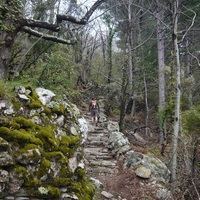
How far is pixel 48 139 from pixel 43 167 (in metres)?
0.52

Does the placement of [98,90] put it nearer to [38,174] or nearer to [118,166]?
[118,166]

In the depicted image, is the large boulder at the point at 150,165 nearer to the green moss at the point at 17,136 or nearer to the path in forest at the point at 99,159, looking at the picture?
the path in forest at the point at 99,159

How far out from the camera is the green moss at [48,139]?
11.9ft

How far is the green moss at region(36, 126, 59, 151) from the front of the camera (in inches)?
142

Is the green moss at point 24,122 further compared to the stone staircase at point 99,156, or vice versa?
the stone staircase at point 99,156

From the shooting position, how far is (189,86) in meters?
9.84

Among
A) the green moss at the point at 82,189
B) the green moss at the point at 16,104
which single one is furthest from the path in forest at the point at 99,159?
the green moss at the point at 16,104

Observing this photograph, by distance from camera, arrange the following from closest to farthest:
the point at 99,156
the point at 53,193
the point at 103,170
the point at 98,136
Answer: the point at 53,193, the point at 103,170, the point at 99,156, the point at 98,136

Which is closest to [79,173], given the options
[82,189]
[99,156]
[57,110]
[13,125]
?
[82,189]

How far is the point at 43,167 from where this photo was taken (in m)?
3.32

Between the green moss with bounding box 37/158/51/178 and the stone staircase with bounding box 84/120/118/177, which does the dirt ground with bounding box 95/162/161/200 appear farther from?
the green moss with bounding box 37/158/51/178

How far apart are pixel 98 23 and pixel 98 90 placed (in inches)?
334

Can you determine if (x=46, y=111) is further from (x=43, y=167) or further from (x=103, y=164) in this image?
(x=103, y=164)

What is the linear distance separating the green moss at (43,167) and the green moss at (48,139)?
263 millimetres
